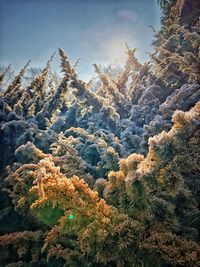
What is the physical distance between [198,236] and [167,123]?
1359mm

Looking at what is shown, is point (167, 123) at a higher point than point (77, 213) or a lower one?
higher

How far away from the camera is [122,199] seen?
2389 millimetres

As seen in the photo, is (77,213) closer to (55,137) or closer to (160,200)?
(160,200)

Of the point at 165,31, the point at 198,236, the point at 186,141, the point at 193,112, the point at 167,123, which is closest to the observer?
the point at 193,112

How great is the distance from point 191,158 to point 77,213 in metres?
0.96

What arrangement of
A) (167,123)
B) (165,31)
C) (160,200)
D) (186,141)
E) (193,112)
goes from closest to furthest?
(193,112), (186,141), (160,200), (167,123), (165,31)

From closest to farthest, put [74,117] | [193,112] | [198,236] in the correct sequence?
[193,112] < [198,236] < [74,117]

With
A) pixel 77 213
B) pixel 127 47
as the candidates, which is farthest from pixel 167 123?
pixel 127 47

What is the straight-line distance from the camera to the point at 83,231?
7.22ft

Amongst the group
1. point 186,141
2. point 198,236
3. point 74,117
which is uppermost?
point 74,117

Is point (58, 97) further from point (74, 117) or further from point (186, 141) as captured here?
point (186, 141)

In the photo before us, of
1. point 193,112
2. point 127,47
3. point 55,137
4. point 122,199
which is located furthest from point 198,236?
point 127,47

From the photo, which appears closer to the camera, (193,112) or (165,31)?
(193,112)

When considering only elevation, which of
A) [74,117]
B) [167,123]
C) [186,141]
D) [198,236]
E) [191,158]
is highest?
[74,117]
